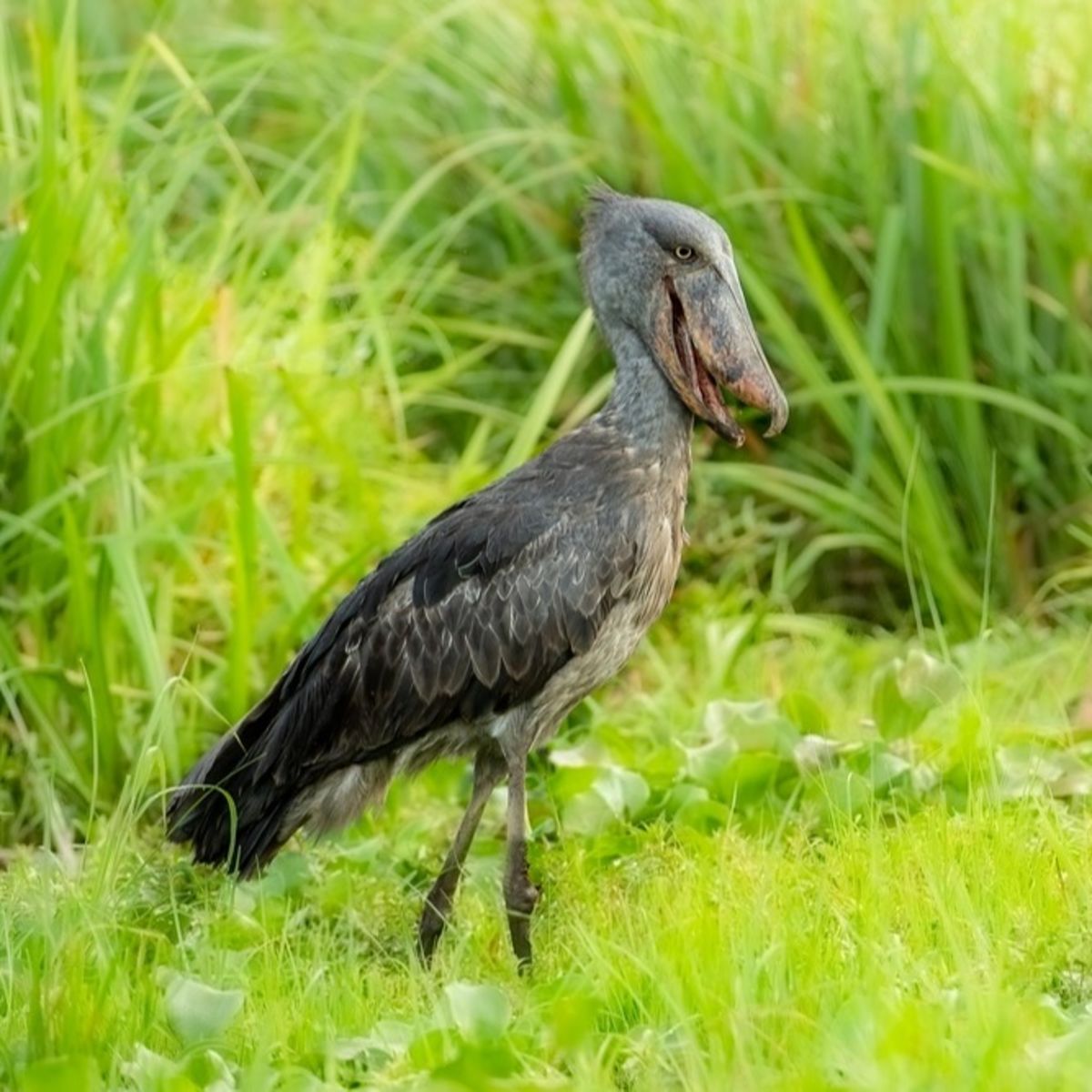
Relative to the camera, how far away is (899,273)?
7.49 metres

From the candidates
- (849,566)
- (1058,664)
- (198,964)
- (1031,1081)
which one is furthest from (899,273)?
(1031,1081)

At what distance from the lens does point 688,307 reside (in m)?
5.16

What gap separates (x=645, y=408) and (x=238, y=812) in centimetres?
117

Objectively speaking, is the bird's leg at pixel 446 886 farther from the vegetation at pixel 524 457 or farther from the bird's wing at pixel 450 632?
the bird's wing at pixel 450 632

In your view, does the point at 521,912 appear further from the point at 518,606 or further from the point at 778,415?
the point at 778,415

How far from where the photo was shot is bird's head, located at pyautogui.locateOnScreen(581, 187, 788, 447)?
16.8ft

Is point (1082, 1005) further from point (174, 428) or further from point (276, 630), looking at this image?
point (174, 428)

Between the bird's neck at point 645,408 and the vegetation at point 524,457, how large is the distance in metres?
0.75

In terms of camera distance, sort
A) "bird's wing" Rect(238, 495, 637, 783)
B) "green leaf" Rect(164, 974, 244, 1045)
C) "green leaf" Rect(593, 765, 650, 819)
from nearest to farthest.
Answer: "green leaf" Rect(164, 974, 244, 1045) → "bird's wing" Rect(238, 495, 637, 783) → "green leaf" Rect(593, 765, 650, 819)

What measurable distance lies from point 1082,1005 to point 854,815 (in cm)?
119

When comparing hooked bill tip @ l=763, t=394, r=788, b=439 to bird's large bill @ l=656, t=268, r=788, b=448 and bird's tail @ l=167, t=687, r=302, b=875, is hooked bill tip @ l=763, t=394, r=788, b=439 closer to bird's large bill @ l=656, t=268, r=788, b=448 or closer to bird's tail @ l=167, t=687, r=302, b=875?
bird's large bill @ l=656, t=268, r=788, b=448

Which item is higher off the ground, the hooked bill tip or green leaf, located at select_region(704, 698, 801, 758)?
the hooked bill tip

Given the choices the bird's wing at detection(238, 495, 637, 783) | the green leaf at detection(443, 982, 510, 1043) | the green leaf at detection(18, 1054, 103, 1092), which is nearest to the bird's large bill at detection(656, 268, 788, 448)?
the bird's wing at detection(238, 495, 637, 783)

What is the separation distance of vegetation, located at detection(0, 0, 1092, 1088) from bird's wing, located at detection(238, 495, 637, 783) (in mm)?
340
